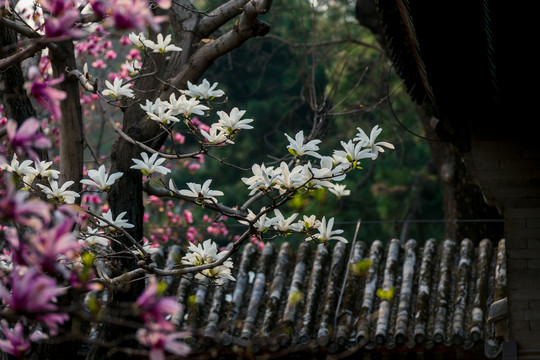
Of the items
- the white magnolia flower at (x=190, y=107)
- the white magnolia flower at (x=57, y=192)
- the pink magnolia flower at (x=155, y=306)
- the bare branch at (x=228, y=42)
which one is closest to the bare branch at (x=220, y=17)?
the bare branch at (x=228, y=42)

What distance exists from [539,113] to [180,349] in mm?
2794

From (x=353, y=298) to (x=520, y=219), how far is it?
2261mm

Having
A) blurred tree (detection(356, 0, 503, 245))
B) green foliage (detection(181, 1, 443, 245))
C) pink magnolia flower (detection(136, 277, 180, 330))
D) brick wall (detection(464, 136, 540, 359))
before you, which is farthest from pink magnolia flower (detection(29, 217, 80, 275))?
green foliage (detection(181, 1, 443, 245))

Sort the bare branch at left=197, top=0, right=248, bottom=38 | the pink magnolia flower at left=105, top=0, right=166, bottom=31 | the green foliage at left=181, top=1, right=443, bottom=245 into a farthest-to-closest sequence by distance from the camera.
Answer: the green foliage at left=181, top=1, right=443, bottom=245 < the bare branch at left=197, top=0, right=248, bottom=38 < the pink magnolia flower at left=105, top=0, right=166, bottom=31

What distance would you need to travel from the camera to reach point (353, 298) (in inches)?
246

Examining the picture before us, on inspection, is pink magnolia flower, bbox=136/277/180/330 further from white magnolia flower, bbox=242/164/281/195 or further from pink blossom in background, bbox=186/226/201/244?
pink blossom in background, bbox=186/226/201/244

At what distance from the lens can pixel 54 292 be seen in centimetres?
165

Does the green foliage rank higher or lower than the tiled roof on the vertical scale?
higher

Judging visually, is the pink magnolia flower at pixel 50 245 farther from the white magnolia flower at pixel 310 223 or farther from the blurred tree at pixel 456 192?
the blurred tree at pixel 456 192

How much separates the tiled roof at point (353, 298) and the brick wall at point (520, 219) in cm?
115

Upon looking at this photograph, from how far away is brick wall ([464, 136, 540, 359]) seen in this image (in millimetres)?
4180

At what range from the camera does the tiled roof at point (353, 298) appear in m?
5.65

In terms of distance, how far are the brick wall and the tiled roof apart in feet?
3.77

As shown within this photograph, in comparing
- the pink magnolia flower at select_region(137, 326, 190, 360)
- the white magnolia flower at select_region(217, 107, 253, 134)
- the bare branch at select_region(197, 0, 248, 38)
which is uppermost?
the bare branch at select_region(197, 0, 248, 38)
